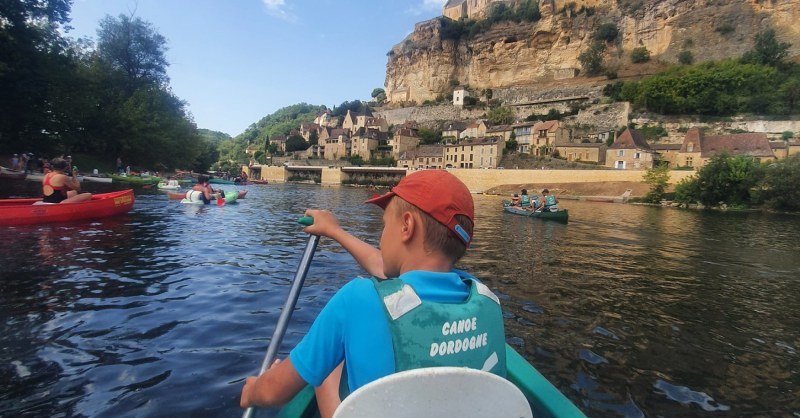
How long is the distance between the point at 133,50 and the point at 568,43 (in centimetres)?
8292

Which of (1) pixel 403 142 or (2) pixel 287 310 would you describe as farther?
(1) pixel 403 142

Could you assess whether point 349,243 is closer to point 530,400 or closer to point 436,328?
point 530,400

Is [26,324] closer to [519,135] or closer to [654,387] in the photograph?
[654,387]

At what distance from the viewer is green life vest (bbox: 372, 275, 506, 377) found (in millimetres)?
1441

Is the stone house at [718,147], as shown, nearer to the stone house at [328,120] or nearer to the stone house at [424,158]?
the stone house at [424,158]

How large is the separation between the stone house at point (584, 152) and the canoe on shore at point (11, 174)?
63.8 metres

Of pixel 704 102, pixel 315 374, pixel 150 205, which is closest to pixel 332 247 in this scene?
pixel 315 374

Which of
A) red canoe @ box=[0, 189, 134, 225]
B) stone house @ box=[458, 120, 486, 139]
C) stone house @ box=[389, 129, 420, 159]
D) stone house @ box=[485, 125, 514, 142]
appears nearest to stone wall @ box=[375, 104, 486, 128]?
stone house @ box=[389, 129, 420, 159]

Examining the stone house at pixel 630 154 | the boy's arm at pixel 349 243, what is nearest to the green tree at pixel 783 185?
the stone house at pixel 630 154

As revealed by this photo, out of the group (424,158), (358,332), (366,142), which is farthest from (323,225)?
(366,142)

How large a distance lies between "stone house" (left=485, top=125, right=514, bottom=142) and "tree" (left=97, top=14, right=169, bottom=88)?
5435cm

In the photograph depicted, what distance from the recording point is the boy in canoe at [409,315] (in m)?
1.46

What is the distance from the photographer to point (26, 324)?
15.1 ft

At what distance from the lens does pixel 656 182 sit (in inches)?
1741
